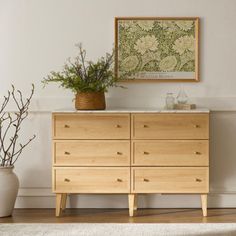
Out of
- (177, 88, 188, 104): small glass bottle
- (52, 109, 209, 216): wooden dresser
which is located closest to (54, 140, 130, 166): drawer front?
(52, 109, 209, 216): wooden dresser

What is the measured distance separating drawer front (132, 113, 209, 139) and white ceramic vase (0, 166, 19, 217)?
3.17 ft

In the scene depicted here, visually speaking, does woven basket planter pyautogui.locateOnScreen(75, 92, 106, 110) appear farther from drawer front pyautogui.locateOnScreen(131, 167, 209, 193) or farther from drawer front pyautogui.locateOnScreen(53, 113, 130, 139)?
drawer front pyautogui.locateOnScreen(131, 167, 209, 193)

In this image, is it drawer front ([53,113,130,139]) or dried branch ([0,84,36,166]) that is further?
dried branch ([0,84,36,166])

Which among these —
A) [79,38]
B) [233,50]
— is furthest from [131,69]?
[233,50]

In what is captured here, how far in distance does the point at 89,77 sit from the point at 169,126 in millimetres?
711

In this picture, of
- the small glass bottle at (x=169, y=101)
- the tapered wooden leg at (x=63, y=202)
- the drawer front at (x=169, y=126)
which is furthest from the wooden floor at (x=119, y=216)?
the small glass bottle at (x=169, y=101)

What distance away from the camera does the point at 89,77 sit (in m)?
4.70

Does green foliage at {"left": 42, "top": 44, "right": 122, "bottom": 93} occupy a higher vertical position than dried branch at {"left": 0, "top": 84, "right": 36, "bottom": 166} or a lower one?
higher

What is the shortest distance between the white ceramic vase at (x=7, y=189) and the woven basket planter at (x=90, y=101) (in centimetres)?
71

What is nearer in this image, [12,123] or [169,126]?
[169,126]

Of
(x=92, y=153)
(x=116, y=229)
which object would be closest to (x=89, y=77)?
(x=92, y=153)

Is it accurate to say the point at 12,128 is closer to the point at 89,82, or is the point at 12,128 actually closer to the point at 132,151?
the point at 89,82

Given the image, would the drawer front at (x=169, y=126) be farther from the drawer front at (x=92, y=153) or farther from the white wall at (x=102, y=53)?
the white wall at (x=102, y=53)

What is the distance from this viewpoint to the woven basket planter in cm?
463
